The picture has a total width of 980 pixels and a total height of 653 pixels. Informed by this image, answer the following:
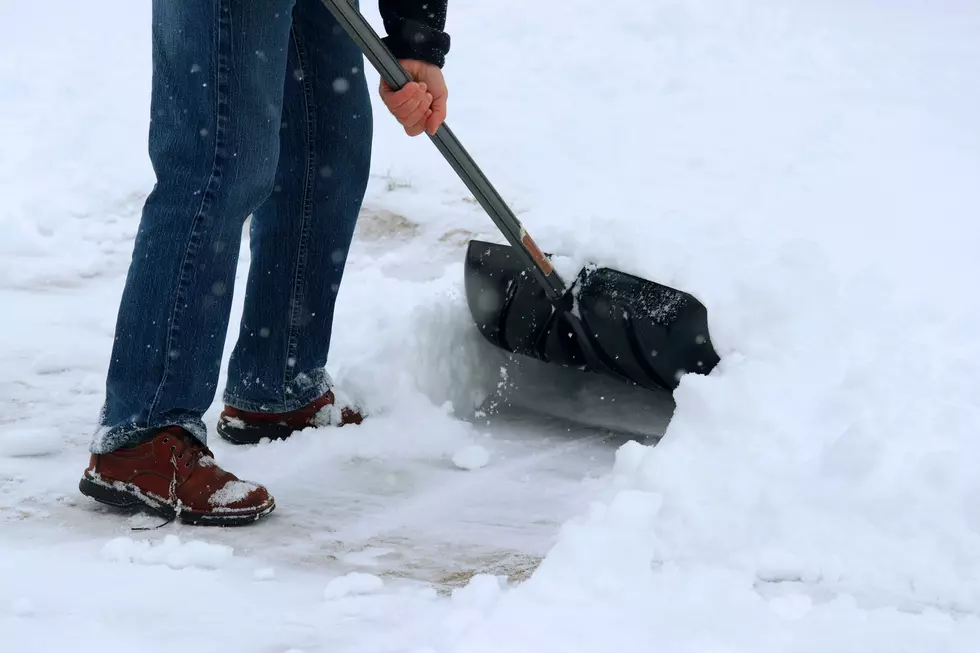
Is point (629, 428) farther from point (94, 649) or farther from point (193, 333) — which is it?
point (94, 649)

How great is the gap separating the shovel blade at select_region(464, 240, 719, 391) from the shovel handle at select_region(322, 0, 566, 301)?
2.8 inches

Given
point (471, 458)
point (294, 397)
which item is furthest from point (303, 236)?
point (471, 458)

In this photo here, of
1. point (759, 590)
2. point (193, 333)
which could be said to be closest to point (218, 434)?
point (193, 333)

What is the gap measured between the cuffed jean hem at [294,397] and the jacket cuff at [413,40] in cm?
75

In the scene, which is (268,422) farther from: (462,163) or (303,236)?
(462,163)

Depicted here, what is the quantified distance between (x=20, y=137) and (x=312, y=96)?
328cm

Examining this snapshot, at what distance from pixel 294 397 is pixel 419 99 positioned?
74 cm

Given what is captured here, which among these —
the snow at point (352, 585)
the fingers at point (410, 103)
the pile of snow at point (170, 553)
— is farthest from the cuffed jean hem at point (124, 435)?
the fingers at point (410, 103)

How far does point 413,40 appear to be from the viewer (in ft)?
6.73

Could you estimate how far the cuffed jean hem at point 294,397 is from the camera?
2262 millimetres

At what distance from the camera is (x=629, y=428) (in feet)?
8.10

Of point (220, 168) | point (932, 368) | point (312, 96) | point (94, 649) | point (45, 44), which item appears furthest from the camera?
point (45, 44)

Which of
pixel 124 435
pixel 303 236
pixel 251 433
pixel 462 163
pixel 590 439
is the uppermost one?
pixel 462 163

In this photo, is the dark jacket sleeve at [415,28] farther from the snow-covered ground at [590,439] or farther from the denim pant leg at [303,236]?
the snow-covered ground at [590,439]
